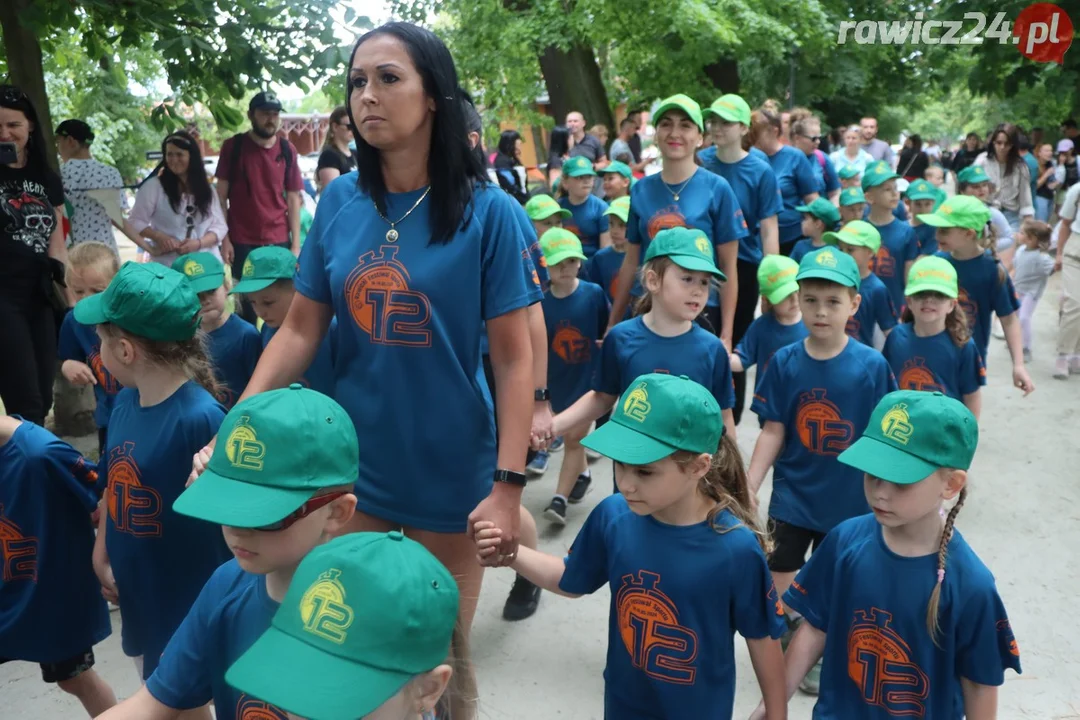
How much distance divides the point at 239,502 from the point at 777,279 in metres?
4.09

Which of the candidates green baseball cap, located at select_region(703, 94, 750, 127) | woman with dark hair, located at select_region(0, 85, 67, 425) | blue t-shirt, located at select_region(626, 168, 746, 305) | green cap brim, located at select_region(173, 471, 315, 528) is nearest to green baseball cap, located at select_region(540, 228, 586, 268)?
blue t-shirt, located at select_region(626, 168, 746, 305)

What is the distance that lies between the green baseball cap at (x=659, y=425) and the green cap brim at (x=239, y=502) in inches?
40.6

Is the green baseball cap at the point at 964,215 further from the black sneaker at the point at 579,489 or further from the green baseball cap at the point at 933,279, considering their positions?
the black sneaker at the point at 579,489

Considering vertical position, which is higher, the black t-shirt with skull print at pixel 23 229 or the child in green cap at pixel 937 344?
the black t-shirt with skull print at pixel 23 229

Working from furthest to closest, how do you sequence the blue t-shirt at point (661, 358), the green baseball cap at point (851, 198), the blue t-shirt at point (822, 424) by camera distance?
the green baseball cap at point (851, 198) < the blue t-shirt at point (661, 358) < the blue t-shirt at point (822, 424)

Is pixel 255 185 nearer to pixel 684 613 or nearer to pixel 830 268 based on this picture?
pixel 830 268

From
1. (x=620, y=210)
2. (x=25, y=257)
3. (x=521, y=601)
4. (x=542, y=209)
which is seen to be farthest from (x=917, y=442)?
(x=25, y=257)

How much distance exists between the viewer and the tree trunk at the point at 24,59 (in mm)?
6898

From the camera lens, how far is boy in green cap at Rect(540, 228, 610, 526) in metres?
6.14

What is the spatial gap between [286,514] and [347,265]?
0.88 m

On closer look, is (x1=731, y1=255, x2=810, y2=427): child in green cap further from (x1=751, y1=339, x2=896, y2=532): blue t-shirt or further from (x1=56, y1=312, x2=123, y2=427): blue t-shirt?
(x1=56, y1=312, x2=123, y2=427): blue t-shirt

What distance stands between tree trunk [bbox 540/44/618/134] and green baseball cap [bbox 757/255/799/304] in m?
12.0

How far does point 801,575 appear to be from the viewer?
315 centimetres

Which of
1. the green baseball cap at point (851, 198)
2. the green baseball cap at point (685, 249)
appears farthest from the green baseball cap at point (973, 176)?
the green baseball cap at point (685, 249)
